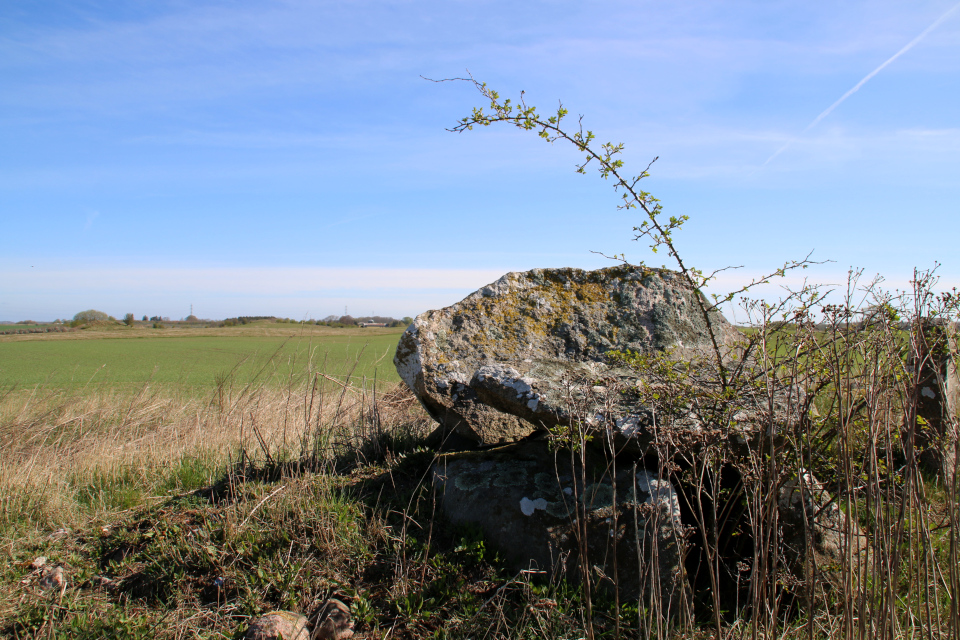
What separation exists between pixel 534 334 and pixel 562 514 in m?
1.49

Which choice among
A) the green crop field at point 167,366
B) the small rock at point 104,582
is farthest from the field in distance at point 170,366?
the small rock at point 104,582

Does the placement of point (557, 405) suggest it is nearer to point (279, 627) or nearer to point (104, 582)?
point (279, 627)

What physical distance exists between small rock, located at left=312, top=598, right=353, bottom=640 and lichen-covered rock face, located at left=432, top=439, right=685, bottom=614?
88 centimetres

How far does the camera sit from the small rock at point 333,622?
272 cm

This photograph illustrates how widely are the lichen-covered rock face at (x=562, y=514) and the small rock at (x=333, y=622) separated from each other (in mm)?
879

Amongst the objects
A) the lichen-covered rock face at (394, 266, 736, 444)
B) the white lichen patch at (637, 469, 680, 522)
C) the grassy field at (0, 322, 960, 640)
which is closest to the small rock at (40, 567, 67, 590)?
the grassy field at (0, 322, 960, 640)

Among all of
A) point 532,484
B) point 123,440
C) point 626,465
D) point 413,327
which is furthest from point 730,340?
point 123,440

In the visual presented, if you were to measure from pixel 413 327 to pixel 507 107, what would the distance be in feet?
5.90

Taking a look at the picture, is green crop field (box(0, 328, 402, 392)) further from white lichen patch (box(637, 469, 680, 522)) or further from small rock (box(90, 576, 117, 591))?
white lichen patch (box(637, 469, 680, 522))

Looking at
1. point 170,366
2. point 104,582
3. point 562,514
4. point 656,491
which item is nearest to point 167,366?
point 170,366

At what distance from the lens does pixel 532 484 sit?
3.47 m

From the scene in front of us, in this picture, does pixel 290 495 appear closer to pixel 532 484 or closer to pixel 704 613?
pixel 532 484

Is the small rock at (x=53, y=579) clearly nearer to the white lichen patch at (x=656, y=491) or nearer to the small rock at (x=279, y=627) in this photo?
the small rock at (x=279, y=627)

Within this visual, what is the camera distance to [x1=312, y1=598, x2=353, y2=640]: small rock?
272 centimetres
